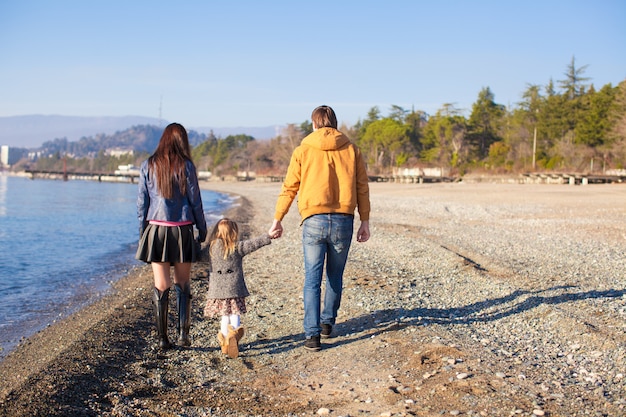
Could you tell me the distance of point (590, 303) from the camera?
21.8 feet

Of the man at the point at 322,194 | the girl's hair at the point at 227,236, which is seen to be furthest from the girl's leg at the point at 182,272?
the man at the point at 322,194

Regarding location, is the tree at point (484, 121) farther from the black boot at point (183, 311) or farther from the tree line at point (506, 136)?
the black boot at point (183, 311)

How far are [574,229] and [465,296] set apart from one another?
8.93 m

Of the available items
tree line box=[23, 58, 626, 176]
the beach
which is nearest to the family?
the beach

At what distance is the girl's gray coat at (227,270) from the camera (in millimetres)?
5168

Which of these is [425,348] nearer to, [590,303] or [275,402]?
[275,402]

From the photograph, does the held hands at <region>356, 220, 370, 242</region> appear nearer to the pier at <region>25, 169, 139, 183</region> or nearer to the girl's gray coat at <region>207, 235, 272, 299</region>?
the girl's gray coat at <region>207, 235, 272, 299</region>

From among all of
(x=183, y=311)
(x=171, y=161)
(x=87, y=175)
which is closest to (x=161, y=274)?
(x=183, y=311)

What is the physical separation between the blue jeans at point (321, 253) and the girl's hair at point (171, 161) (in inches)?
42.7

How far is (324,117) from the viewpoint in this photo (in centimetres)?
504

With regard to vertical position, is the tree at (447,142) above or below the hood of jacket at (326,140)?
above

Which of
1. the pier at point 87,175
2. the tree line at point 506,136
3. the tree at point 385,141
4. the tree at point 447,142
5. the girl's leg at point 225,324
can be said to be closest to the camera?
the girl's leg at point 225,324

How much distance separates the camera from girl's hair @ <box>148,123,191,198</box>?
4.93m

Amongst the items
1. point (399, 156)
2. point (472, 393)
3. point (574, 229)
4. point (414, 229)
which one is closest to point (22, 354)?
point (472, 393)
